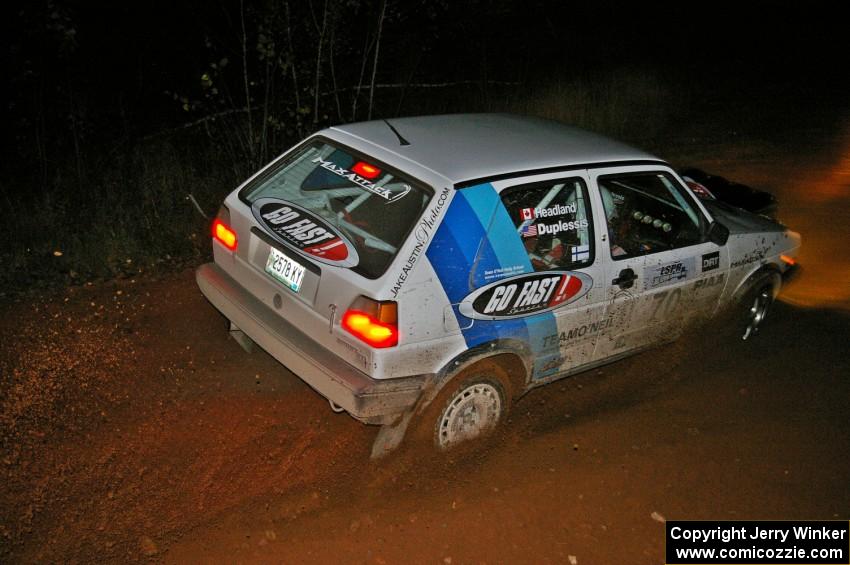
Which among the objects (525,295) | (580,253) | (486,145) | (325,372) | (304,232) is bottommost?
(325,372)

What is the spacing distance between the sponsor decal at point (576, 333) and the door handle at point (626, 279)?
A: 0.23 m

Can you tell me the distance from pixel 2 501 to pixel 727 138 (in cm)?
1177

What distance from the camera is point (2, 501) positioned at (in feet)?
12.4

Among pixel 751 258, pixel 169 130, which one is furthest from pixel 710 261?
pixel 169 130

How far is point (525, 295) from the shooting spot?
428 cm

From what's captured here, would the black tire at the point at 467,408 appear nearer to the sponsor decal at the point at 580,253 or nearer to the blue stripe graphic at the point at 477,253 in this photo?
the blue stripe graphic at the point at 477,253

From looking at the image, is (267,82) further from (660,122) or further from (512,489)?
(660,122)

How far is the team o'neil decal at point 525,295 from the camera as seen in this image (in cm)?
408

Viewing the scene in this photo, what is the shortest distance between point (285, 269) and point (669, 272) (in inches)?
97.2

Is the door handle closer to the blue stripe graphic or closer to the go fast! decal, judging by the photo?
the go fast! decal

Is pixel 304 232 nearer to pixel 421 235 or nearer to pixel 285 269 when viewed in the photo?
pixel 285 269

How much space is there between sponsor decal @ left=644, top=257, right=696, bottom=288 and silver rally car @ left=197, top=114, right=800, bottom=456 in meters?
0.01

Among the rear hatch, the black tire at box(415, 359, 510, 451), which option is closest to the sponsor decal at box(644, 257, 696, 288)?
the black tire at box(415, 359, 510, 451)

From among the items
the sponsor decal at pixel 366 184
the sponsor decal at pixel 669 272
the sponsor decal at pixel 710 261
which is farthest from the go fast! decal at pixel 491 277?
the sponsor decal at pixel 710 261
